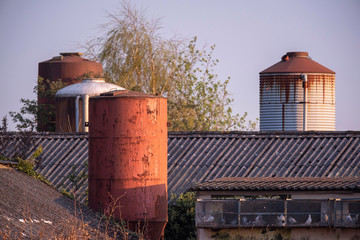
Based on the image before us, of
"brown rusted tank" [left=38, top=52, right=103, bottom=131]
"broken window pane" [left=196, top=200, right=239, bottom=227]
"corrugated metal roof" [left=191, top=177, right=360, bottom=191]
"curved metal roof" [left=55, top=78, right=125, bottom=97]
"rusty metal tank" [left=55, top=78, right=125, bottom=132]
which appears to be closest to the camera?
"corrugated metal roof" [left=191, top=177, right=360, bottom=191]

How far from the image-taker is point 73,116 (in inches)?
1227

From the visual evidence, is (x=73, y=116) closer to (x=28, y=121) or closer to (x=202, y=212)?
(x=28, y=121)

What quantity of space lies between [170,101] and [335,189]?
2218cm

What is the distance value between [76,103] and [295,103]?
955cm

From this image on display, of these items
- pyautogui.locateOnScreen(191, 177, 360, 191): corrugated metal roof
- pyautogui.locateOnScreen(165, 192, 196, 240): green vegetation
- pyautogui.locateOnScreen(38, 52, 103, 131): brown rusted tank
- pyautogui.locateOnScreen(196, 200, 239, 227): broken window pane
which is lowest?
pyautogui.locateOnScreen(165, 192, 196, 240): green vegetation

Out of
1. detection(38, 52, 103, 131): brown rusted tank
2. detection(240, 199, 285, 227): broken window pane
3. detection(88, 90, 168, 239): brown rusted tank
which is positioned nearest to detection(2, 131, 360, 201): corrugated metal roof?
detection(88, 90, 168, 239): brown rusted tank

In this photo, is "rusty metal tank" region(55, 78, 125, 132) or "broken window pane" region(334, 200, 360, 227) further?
"rusty metal tank" region(55, 78, 125, 132)

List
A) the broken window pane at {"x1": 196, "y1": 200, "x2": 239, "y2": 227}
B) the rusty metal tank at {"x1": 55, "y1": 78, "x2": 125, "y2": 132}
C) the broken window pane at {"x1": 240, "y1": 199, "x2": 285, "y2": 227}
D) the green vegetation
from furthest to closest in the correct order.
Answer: the rusty metal tank at {"x1": 55, "y1": 78, "x2": 125, "y2": 132}
the green vegetation
the broken window pane at {"x1": 196, "y1": 200, "x2": 239, "y2": 227}
the broken window pane at {"x1": 240, "y1": 199, "x2": 285, "y2": 227}

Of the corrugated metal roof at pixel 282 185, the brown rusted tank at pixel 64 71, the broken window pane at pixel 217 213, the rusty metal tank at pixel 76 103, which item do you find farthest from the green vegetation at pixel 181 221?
the brown rusted tank at pixel 64 71

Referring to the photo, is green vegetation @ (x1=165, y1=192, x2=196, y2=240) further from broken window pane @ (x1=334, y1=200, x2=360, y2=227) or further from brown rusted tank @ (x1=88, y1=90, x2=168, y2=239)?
broken window pane @ (x1=334, y1=200, x2=360, y2=227)

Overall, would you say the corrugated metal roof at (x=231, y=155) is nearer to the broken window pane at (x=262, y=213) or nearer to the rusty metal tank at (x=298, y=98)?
the broken window pane at (x=262, y=213)

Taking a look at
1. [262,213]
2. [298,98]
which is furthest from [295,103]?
[262,213]

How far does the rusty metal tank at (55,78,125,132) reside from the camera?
30.8 meters

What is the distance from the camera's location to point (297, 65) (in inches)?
1339
